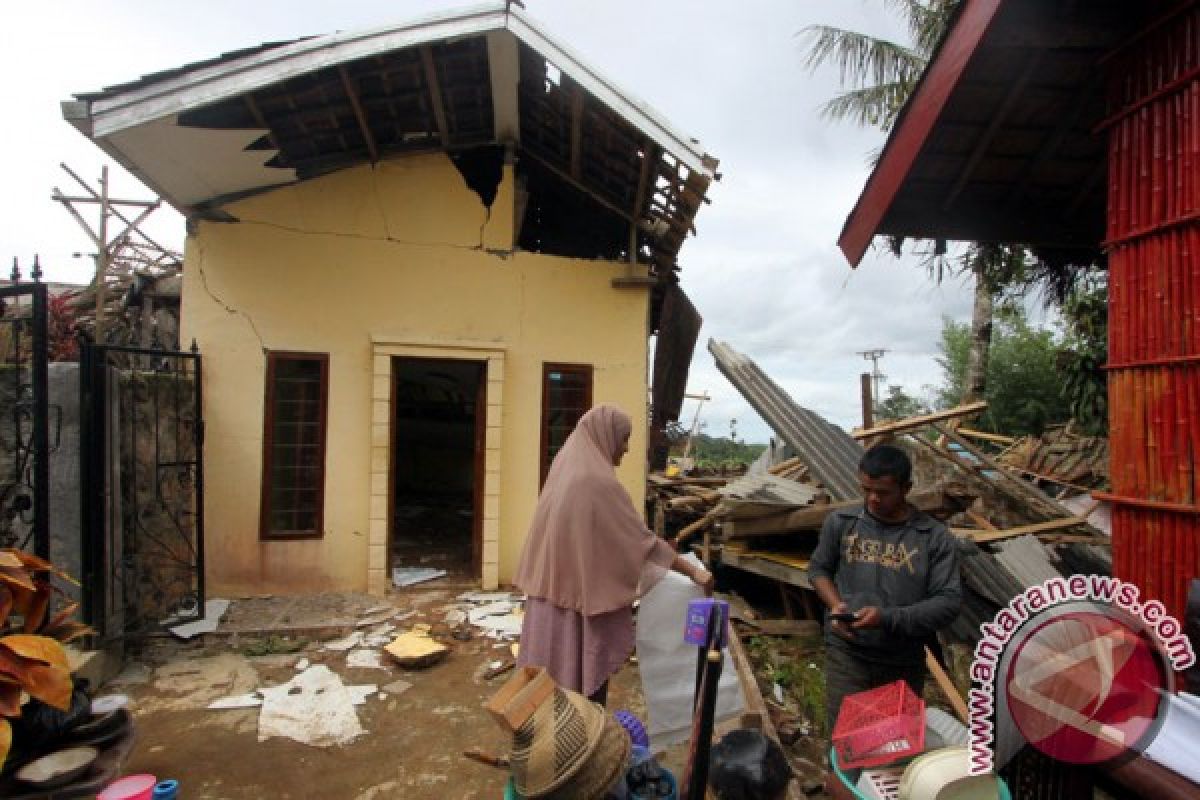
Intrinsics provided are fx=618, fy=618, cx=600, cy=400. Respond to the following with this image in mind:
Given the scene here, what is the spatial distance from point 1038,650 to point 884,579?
1.31 meters

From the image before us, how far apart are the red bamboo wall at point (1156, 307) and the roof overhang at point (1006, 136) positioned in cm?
20

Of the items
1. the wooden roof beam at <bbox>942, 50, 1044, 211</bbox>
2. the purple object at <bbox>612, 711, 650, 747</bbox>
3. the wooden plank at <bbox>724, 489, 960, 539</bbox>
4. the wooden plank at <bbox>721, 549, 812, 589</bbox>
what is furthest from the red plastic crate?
the wooden plank at <bbox>721, 549, 812, 589</bbox>

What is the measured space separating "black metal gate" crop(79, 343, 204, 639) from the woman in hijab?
350 centimetres

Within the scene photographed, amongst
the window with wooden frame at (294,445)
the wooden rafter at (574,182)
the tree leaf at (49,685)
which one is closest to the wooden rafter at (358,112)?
the wooden rafter at (574,182)

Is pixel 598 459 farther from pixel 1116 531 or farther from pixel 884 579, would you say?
pixel 1116 531

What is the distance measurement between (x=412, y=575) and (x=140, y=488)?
2818 mm

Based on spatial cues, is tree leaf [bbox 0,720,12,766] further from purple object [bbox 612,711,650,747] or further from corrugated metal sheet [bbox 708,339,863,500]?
corrugated metal sheet [bbox 708,339,863,500]

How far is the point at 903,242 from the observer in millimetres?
3832

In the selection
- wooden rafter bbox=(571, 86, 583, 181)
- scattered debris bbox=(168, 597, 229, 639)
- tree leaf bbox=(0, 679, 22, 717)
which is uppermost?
wooden rafter bbox=(571, 86, 583, 181)

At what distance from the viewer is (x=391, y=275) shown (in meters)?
6.79

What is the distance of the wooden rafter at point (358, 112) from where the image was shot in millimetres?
5666

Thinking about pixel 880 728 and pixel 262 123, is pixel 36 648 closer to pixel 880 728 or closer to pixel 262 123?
pixel 880 728

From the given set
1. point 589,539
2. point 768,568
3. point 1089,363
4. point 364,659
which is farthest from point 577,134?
point 1089,363

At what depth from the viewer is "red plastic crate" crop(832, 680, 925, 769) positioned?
1.75 m
